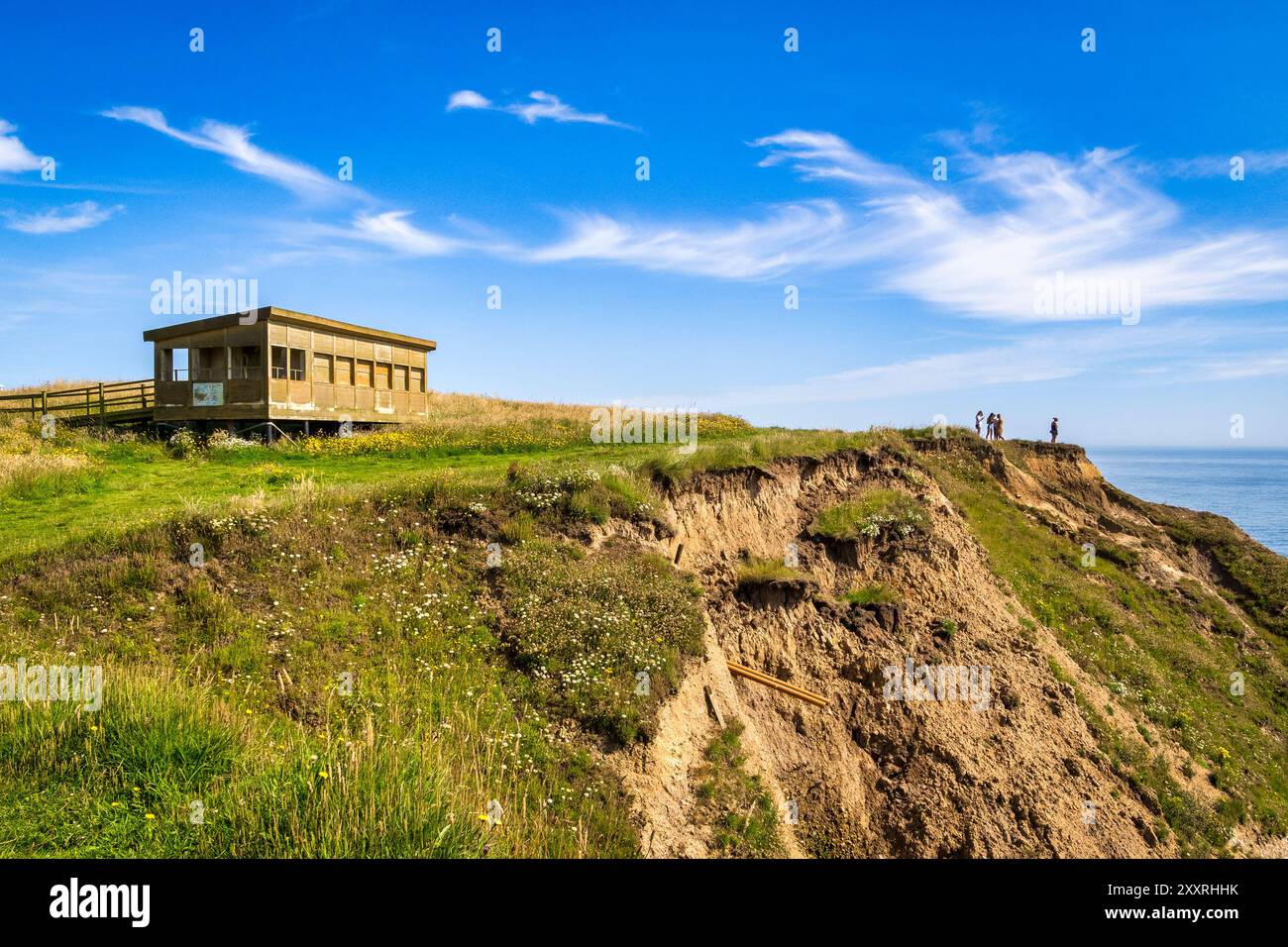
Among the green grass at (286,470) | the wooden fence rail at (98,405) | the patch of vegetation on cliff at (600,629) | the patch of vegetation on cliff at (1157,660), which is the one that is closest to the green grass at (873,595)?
the green grass at (286,470)

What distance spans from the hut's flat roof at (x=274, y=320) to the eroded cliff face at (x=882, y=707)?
17.3 meters

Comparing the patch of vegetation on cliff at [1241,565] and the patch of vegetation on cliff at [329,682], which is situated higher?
the patch of vegetation on cliff at [329,682]

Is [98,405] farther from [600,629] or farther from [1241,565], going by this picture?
[1241,565]

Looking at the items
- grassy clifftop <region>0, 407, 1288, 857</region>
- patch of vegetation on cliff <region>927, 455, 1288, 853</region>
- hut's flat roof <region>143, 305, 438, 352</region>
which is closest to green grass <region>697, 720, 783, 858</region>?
grassy clifftop <region>0, 407, 1288, 857</region>

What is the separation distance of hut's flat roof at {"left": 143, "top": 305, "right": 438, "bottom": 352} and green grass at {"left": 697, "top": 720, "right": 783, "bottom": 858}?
73.5 ft

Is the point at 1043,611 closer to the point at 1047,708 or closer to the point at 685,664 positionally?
the point at 1047,708

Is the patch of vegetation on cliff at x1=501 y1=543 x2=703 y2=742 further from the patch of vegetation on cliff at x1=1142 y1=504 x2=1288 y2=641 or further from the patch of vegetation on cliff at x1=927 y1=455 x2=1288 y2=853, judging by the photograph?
the patch of vegetation on cliff at x1=1142 y1=504 x2=1288 y2=641

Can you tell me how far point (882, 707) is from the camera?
15.7m

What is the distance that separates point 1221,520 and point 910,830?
3493 cm

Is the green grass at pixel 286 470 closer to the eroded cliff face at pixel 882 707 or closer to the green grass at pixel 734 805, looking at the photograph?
the eroded cliff face at pixel 882 707

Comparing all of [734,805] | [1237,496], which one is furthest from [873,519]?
[1237,496]

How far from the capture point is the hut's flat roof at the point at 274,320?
26.2 m

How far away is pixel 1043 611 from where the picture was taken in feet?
73.9

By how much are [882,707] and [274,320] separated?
2369 cm
